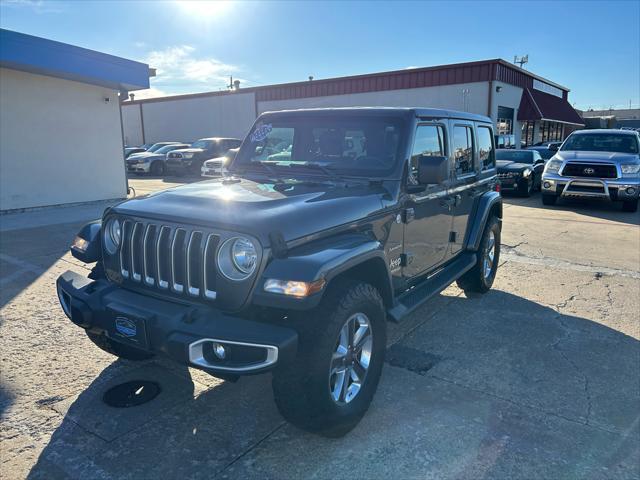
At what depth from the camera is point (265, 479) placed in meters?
2.58

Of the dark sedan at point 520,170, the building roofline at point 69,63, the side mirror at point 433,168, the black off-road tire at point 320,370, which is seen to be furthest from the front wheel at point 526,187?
the black off-road tire at point 320,370

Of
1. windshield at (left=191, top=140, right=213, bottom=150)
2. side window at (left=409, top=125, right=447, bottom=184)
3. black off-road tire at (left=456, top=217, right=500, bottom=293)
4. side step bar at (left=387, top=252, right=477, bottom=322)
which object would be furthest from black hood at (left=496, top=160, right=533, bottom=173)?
windshield at (left=191, top=140, right=213, bottom=150)

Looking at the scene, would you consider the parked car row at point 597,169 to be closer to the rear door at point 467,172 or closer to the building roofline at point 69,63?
the rear door at point 467,172

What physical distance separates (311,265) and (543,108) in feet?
95.5

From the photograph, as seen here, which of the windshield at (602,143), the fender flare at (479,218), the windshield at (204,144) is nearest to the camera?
the fender flare at (479,218)

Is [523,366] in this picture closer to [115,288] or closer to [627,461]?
[627,461]

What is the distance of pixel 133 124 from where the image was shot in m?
36.2

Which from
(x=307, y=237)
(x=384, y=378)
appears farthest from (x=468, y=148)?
(x=307, y=237)

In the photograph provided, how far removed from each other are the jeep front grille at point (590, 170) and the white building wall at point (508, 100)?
10.2 meters

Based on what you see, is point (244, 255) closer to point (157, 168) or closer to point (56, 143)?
point (56, 143)

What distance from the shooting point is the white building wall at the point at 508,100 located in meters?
21.8

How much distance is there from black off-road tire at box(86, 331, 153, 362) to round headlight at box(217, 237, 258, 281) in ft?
4.33

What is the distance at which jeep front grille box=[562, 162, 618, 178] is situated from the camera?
38.3 feet

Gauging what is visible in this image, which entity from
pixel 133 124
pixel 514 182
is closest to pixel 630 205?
pixel 514 182
